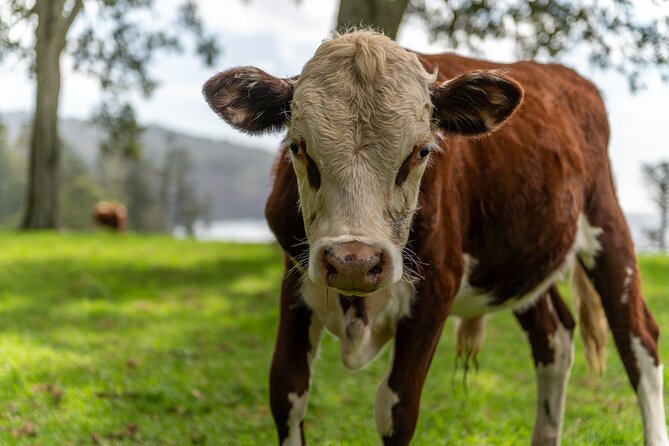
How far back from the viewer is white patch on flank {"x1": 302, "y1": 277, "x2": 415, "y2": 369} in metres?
3.83

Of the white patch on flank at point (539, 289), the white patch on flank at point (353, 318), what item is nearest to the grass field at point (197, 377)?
the white patch on flank at point (539, 289)

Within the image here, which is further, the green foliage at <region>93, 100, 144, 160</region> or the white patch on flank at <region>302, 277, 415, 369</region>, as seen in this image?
the green foliage at <region>93, 100, 144, 160</region>

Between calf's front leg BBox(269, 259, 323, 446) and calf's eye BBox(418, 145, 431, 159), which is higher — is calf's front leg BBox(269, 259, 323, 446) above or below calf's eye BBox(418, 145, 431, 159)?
below

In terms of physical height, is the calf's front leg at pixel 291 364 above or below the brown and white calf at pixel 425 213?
below

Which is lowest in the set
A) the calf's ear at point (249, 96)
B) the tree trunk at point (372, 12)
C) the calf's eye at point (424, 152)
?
the calf's eye at point (424, 152)

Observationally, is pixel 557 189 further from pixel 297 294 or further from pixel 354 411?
pixel 354 411

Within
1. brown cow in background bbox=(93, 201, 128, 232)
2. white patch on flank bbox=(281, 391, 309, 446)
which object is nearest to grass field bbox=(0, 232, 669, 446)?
white patch on flank bbox=(281, 391, 309, 446)

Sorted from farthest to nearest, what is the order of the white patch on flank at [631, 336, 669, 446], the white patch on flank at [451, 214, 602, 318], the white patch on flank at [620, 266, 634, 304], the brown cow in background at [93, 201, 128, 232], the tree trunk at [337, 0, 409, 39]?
1. the brown cow in background at [93, 201, 128, 232]
2. the tree trunk at [337, 0, 409, 39]
3. the white patch on flank at [620, 266, 634, 304]
4. the white patch on flank at [631, 336, 669, 446]
5. the white patch on flank at [451, 214, 602, 318]

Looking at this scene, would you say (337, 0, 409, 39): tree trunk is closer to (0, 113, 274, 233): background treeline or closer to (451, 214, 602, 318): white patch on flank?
(451, 214, 602, 318): white patch on flank

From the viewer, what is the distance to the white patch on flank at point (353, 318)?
3.83 m

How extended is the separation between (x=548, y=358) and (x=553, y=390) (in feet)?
0.73

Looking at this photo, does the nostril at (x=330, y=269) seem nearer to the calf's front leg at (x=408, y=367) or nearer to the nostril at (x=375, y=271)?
the nostril at (x=375, y=271)

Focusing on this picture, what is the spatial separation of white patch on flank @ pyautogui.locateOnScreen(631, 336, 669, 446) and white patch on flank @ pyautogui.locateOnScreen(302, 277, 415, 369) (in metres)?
1.97

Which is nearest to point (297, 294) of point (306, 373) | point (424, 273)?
point (306, 373)
